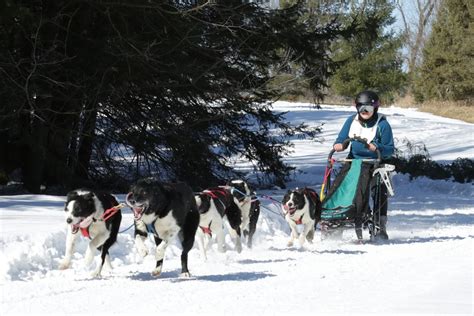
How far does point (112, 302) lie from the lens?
20.9 feet

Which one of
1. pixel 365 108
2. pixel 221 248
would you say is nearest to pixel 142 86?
pixel 365 108

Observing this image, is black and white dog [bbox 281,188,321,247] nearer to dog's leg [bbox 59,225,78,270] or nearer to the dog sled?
the dog sled

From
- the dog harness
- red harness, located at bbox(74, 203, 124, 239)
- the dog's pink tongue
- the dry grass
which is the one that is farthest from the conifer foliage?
the dry grass

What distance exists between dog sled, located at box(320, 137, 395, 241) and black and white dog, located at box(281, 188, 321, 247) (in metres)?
0.37

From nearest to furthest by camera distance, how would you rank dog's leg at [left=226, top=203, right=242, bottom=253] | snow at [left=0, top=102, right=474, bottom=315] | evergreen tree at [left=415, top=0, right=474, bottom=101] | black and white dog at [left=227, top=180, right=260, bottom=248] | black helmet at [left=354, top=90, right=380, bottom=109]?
snow at [left=0, top=102, right=474, bottom=315]
dog's leg at [left=226, top=203, right=242, bottom=253]
black and white dog at [left=227, top=180, right=260, bottom=248]
black helmet at [left=354, top=90, right=380, bottom=109]
evergreen tree at [left=415, top=0, right=474, bottom=101]

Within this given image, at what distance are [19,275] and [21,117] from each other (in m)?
7.52

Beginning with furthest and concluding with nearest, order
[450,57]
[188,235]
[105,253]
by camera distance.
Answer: [450,57] → [188,235] → [105,253]

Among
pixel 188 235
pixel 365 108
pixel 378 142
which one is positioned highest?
pixel 365 108

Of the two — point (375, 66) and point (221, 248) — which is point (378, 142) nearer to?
point (221, 248)

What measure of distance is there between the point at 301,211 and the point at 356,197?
913mm

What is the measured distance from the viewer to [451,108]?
50312 mm

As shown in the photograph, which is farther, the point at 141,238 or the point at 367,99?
the point at 367,99

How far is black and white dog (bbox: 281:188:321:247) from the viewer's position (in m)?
10.4

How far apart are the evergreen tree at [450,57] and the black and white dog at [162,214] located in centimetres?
4511
